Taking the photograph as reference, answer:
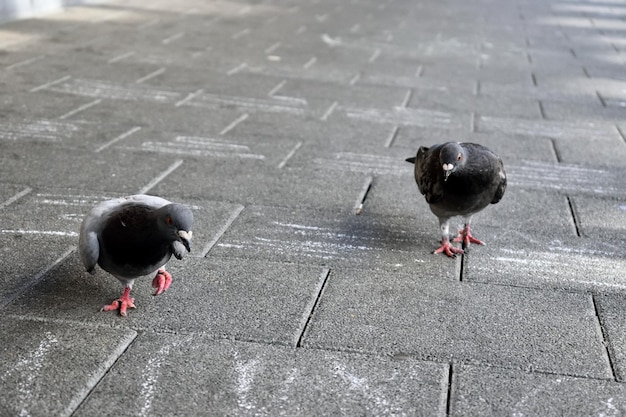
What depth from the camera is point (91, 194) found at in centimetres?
413

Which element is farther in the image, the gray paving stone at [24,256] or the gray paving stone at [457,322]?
the gray paving stone at [24,256]

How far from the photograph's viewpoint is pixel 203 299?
3.09 m

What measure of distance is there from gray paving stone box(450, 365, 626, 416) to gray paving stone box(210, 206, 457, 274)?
2.69 feet

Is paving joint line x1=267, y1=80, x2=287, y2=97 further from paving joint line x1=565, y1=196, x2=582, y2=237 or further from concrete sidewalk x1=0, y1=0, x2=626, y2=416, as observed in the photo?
paving joint line x1=565, y1=196, x2=582, y2=237

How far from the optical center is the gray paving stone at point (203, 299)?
2887 mm

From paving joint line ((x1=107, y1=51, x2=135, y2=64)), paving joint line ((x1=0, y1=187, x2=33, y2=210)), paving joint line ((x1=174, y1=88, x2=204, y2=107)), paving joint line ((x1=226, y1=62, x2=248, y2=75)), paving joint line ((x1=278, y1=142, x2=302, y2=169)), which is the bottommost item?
paving joint line ((x1=226, y1=62, x2=248, y2=75))

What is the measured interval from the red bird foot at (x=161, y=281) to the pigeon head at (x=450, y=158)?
A: 3.87ft

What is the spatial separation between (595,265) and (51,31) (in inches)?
262

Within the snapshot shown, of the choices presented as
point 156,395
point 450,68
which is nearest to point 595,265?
point 156,395

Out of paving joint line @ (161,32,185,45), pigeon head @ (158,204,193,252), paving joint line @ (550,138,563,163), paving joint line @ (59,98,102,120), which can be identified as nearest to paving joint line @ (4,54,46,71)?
paving joint line @ (59,98,102,120)

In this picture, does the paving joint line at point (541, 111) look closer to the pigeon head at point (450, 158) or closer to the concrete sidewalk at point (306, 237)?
the concrete sidewalk at point (306, 237)

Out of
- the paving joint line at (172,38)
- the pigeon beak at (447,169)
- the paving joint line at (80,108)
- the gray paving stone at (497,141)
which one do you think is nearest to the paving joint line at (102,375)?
the pigeon beak at (447,169)

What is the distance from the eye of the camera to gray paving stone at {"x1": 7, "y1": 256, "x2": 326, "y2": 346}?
2887 mm

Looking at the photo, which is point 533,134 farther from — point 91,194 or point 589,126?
point 91,194
